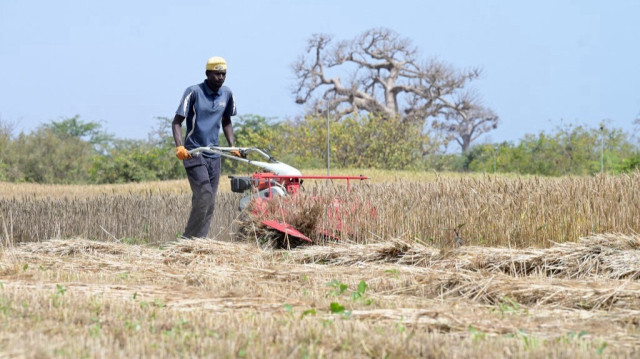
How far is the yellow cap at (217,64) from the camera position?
8.12 metres

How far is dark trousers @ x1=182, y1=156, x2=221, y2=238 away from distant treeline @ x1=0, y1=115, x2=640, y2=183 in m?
21.3

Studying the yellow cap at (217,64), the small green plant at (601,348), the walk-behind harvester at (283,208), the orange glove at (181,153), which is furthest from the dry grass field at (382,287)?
the yellow cap at (217,64)

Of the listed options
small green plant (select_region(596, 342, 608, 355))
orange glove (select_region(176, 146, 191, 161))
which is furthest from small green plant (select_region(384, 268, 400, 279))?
orange glove (select_region(176, 146, 191, 161))

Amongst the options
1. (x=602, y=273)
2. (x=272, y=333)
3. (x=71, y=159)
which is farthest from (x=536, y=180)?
(x=71, y=159)

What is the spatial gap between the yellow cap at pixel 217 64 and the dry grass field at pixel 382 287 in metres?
1.90

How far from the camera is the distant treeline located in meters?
30.7

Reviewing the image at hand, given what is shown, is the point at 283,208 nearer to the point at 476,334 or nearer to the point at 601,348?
the point at 476,334

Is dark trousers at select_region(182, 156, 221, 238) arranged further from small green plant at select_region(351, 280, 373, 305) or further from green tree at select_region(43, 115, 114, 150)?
green tree at select_region(43, 115, 114, 150)

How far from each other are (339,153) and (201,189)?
2279 cm

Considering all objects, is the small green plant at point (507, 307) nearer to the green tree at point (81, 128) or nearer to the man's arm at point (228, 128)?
the man's arm at point (228, 128)

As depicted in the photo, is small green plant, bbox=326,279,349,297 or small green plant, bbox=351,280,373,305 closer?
small green plant, bbox=351,280,373,305

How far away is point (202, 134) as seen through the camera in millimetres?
8180

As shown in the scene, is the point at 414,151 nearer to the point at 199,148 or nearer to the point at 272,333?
the point at 199,148

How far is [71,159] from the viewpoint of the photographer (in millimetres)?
34656
